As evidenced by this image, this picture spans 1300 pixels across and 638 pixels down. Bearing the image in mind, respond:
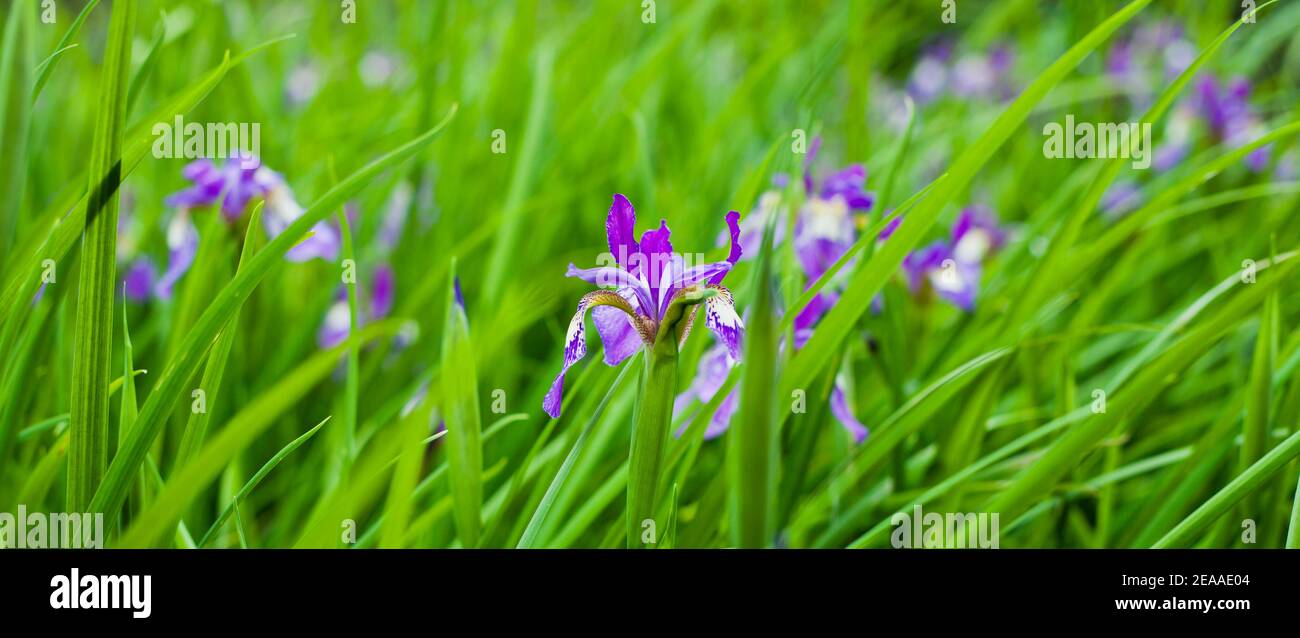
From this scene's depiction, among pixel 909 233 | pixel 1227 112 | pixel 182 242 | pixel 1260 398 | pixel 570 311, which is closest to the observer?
pixel 909 233

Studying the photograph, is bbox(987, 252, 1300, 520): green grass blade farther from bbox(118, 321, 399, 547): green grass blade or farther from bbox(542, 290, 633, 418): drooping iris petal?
bbox(118, 321, 399, 547): green grass blade

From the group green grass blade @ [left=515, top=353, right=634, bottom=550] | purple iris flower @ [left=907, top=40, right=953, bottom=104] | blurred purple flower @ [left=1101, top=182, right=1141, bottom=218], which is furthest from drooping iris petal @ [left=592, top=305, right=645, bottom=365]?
purple iris flower @ [left=907, top=40, right=953, bottom=104]

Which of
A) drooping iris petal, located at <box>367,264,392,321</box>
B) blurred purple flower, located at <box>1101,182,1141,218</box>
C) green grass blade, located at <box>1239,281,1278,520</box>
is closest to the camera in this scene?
green grass blade, located at <box>1239,281,1278,520</box>

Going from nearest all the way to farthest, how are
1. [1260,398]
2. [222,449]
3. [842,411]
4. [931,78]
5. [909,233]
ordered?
[222,449] → [909,233] → [1260,398] → [842,411] → [931,78]

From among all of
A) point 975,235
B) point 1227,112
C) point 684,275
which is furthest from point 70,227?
point 1227,112

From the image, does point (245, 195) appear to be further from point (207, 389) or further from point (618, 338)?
point (618, 338)
